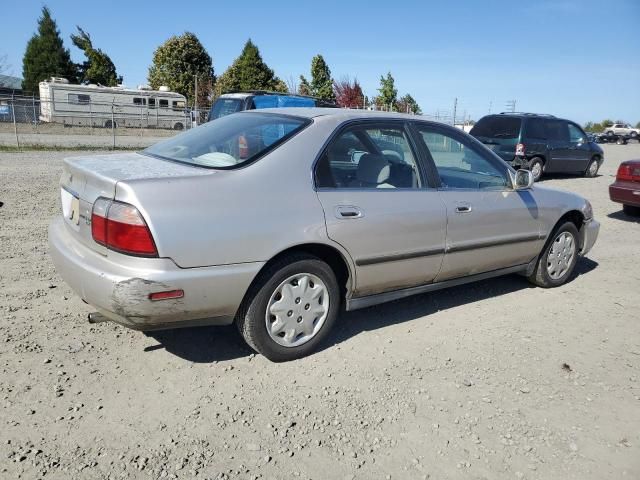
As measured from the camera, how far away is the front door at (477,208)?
397 cm

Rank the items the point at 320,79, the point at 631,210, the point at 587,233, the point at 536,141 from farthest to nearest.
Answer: the point at 320,79, the point at 536,141, the point at 631,210, the point at 587,233

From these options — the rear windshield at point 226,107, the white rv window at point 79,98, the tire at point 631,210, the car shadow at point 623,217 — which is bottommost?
the car shadow at point 623,217

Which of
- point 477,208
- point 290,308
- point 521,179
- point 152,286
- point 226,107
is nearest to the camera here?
point 152,286

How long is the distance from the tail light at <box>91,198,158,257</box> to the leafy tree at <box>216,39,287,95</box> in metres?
36.4

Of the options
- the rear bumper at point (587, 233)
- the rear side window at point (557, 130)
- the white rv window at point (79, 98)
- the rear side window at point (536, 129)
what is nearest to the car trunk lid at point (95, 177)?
the rear bumper at point (587, 233)

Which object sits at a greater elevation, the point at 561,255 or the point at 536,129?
the point at 536,129

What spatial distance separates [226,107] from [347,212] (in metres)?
10.9

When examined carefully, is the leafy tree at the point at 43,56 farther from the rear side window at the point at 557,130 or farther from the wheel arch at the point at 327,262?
the wheel arch at the point at 327,262

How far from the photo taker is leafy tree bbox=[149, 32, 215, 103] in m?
42.2

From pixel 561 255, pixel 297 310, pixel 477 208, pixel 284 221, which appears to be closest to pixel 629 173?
pixel 561 255

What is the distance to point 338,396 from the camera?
300 centimetres

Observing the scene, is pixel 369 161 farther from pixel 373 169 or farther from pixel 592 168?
pixel 592 168

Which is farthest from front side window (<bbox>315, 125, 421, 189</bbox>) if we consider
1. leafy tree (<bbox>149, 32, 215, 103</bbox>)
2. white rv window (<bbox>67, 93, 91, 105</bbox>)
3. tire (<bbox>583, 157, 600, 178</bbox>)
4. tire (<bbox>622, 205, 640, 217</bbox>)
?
leafy tree (<bbox>149, 32, 215, 103</bbox>)

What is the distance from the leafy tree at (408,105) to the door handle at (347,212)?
3476 centimetres
